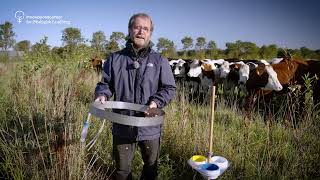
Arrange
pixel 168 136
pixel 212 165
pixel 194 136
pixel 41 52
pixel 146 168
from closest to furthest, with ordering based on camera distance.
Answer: pixel 212 165 < pixel 146 168 < pixel 194 136 < pixel 168 136 < pixel 41 52

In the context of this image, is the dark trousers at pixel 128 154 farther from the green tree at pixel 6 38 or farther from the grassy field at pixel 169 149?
the green tree at pixel 6 38

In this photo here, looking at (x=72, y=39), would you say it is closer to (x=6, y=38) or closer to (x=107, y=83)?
(x=6, y=38)

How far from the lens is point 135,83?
251 cm

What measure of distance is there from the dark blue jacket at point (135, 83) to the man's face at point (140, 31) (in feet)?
0.38

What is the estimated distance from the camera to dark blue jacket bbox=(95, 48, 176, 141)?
2482 millimetres

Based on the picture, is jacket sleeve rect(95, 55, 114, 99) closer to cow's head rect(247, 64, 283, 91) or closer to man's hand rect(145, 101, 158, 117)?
man's hand rect(145, 101, 158, 117)

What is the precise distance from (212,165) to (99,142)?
1686 millimetres

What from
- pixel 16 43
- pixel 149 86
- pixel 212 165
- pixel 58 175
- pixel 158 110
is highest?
pixel 16 43


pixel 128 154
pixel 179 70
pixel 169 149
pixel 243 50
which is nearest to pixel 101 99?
pixel 128 154

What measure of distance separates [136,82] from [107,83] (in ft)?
0.79

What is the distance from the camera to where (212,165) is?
222 cm

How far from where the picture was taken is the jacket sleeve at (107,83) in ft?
8.12

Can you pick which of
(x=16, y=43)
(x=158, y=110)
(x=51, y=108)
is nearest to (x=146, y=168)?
(x=158, y=110)

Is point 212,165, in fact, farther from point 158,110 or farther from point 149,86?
point 149,86
